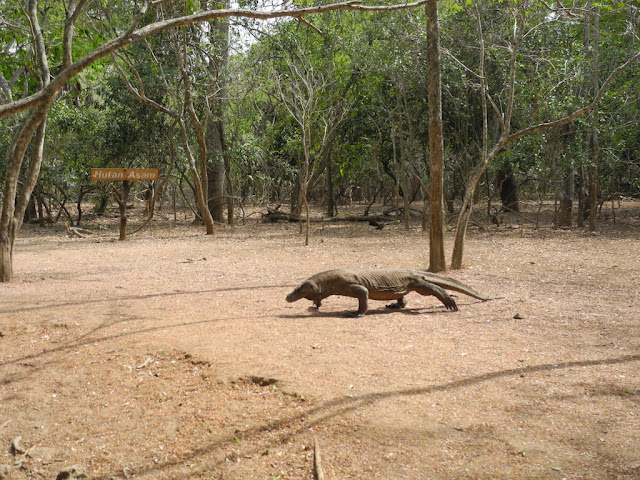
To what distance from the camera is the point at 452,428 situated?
3.78 meters

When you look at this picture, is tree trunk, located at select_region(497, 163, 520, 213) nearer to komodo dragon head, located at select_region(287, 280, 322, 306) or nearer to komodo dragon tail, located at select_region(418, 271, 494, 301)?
komodo dragon tail, located at select_region(418, 271, 494, 301)

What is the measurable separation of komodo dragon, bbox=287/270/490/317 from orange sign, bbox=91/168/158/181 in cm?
915

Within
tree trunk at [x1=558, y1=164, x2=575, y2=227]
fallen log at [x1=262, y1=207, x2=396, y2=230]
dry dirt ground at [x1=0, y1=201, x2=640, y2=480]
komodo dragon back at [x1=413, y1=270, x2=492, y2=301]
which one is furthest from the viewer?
fallen log at [x1=262, y1=207, x2=396, y2=230]

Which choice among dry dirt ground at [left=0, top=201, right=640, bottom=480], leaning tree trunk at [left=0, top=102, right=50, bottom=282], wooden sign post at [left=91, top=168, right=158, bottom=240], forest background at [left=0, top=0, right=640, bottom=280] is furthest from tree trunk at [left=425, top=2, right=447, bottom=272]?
wooden sign post at [left=91, top=168, right=158, bottom=240]

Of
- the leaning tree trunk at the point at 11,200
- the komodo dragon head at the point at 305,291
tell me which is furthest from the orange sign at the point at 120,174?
the komodo dragon head at the point at 305,291

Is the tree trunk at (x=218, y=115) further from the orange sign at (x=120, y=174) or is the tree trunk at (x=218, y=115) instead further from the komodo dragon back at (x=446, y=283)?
the komodo dragon back at (x=446, y=283)

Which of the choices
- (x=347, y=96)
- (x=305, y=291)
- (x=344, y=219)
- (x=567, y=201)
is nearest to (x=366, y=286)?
(x=305, y=291)

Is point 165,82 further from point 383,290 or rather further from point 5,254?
point 383,290

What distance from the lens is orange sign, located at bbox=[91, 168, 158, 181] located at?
1433cm

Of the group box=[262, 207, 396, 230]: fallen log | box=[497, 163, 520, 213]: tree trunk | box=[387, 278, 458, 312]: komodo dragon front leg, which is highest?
box=[497, 163, 520, 213]: tree trunk

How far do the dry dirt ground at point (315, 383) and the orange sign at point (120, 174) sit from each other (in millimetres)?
5998

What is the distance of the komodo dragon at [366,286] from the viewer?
6.64 m

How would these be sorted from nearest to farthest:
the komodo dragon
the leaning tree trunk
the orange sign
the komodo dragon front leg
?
the komodo dragon < the komodo dragon front leg < the leaning tree trunk < the orange sign

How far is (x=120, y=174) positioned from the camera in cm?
1449
